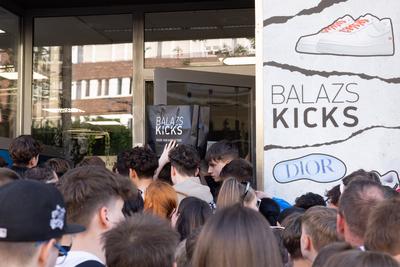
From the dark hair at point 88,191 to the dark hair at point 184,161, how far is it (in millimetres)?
2066

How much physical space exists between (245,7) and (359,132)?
10.3ft

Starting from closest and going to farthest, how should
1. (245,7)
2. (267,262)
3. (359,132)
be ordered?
(267,262) < (359,132) < (245,7)

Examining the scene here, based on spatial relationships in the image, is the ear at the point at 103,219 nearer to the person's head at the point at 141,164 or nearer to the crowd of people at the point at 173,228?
the crowd of people at the point at 173,228

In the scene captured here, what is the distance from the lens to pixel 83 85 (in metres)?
9.12

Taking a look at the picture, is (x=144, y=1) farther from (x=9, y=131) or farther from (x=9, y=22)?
(x=9, y=131)

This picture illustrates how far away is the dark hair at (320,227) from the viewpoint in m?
3.30

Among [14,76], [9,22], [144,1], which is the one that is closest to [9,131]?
[14,76]

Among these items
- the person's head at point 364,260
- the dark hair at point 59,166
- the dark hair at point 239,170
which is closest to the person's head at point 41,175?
the dark hair at point 59,166

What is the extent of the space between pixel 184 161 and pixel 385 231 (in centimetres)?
275

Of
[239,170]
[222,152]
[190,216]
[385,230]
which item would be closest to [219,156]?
[222,152]

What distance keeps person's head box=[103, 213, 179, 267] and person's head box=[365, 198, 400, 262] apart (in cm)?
83

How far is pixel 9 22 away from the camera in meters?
8.63

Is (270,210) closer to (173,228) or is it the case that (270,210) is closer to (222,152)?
(222,152)

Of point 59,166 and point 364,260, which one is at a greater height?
point 59,166
